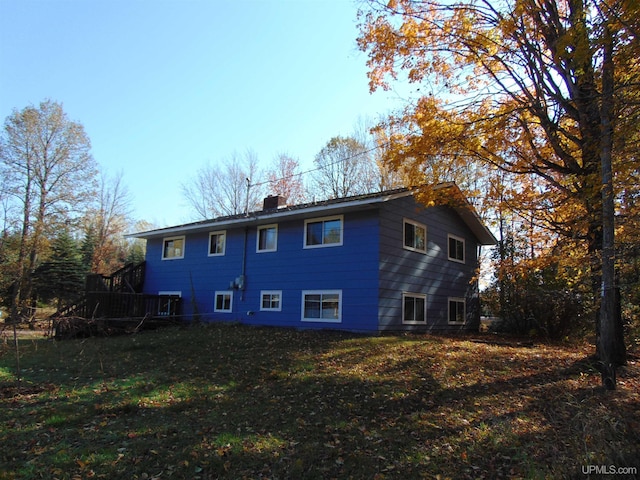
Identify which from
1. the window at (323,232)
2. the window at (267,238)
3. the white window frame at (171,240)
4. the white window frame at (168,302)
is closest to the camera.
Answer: the window at (323,232)

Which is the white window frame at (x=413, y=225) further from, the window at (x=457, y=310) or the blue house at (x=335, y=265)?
the window at (x=457, y=310)

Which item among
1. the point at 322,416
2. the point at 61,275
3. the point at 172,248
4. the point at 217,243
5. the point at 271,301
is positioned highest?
the point at 217,243

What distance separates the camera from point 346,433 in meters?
5.25

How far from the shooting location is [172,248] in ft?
63.7

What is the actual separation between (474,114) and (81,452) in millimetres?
9121

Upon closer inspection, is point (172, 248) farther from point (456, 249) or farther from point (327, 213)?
point (456, 249)

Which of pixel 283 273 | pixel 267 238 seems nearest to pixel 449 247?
pixel 283 273

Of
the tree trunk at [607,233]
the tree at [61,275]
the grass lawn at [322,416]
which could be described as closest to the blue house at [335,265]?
the grass lawn at [322,416]

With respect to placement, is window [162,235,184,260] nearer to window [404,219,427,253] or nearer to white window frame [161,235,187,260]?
white window frame [161,235,187,260]

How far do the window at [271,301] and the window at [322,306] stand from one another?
3.82 feet

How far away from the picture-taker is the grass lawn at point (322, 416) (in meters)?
4.37

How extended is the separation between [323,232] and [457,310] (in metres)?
7.06

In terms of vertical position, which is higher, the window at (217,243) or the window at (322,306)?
the window at (217,243)

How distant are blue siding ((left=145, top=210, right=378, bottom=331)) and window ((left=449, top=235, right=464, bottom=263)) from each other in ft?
18.4
